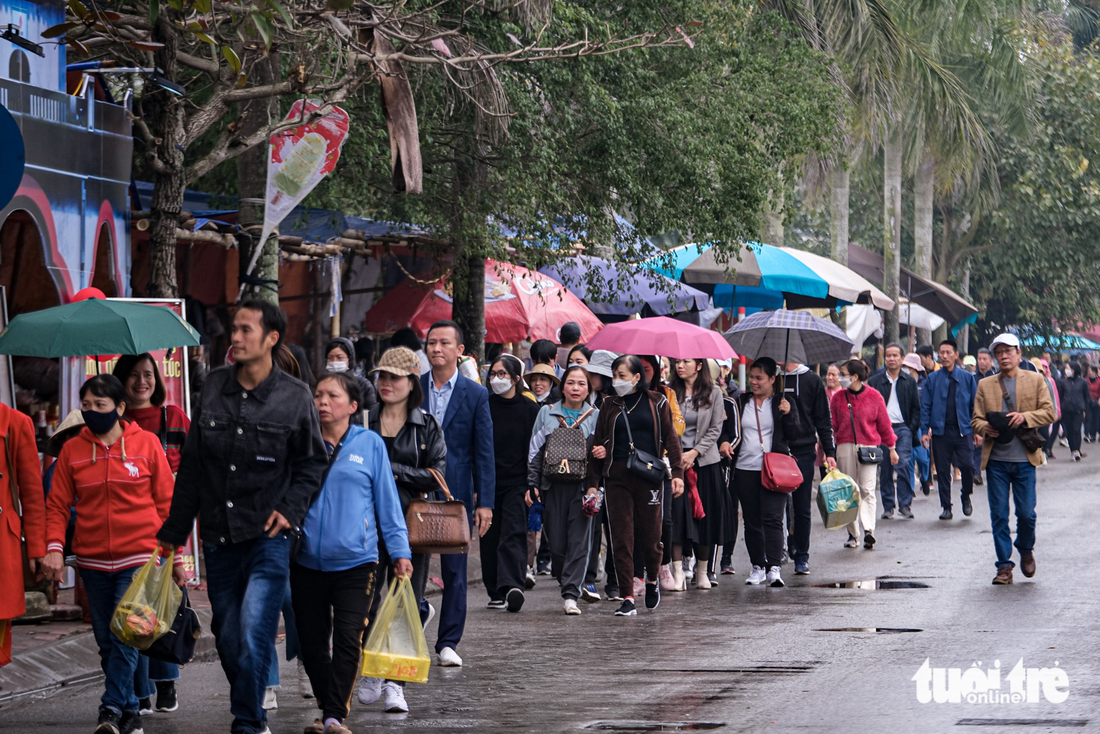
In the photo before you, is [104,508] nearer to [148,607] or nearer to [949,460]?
[148,607]

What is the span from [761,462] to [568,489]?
2396mm

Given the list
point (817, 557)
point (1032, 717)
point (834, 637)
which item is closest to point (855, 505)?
point (817, 557)

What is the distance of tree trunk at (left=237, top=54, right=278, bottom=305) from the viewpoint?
11250 mm

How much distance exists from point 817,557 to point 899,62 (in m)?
11.4

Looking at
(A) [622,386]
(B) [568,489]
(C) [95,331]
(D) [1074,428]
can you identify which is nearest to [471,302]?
(B) [568,489]

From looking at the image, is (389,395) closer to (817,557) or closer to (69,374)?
(69,374)

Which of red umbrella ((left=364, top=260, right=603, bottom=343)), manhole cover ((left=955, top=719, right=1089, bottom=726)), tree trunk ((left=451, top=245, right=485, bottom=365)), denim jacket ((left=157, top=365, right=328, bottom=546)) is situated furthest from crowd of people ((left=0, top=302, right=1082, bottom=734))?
manhole cover ((left=955, top=719, right=1089, bottom=726))

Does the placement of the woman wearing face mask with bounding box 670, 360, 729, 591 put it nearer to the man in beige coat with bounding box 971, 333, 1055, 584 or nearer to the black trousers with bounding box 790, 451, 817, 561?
the black trousers with bounding box 790, 451, 817, 561

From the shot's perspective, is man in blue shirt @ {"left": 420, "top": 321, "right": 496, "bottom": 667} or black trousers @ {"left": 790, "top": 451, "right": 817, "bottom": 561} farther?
black trousers @ {"left": 790, "top": 451, "right": 817, "bottom": 561}

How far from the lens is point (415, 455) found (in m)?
7.46

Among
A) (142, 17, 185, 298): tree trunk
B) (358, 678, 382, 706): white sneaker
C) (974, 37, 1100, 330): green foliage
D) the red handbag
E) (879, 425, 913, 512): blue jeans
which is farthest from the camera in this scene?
(974, 37, 1100, 330): green foliage

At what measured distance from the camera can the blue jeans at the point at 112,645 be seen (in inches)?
255

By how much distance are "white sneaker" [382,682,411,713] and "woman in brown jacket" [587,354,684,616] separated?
11.2 feet

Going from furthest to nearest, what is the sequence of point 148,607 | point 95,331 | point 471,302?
point 471,302 < point 95,331 < point 148,607
